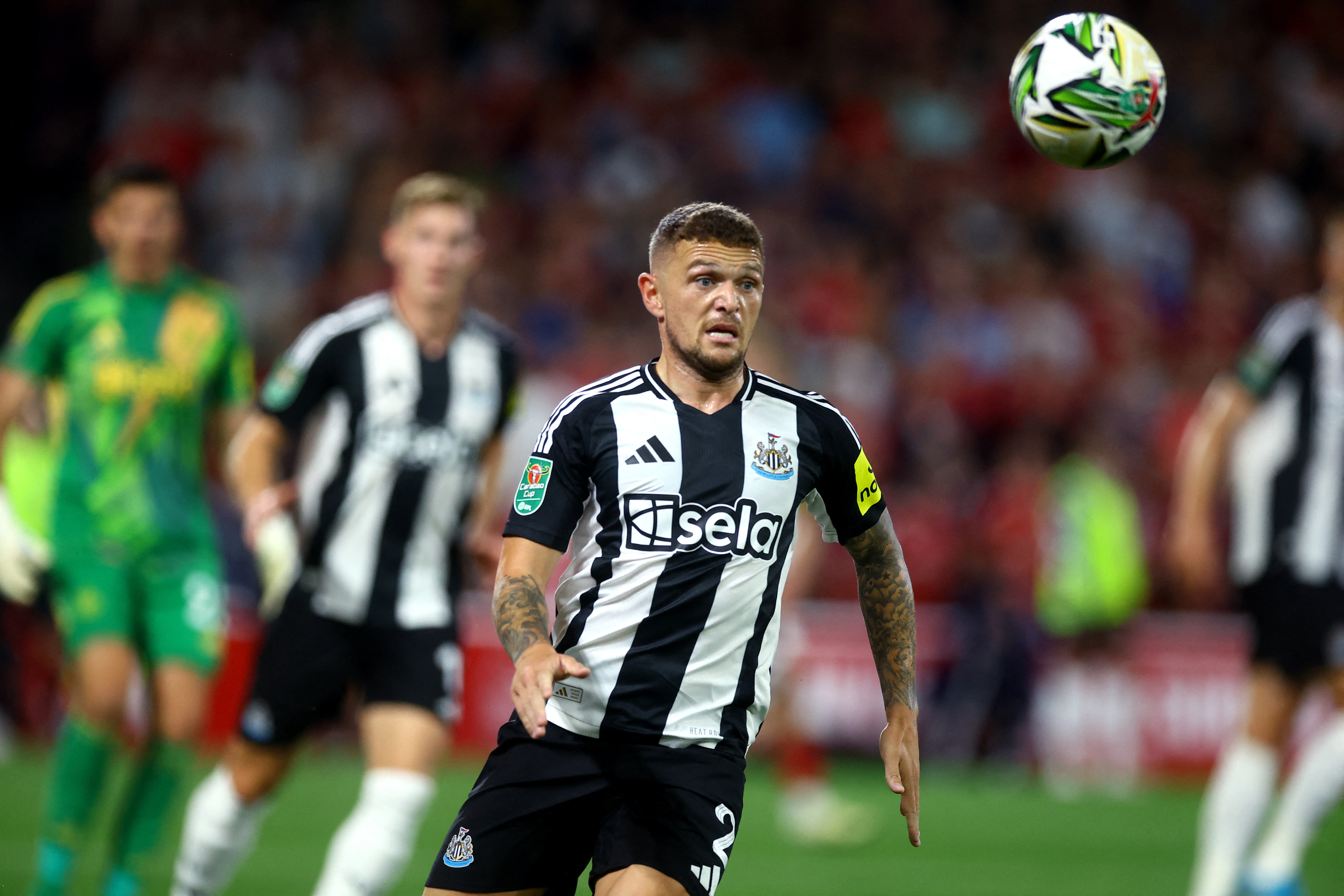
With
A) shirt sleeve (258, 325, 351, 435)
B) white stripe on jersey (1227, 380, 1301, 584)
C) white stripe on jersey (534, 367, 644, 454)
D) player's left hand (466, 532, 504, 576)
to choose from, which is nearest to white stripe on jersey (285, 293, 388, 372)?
shirt sleeve (258, 325, 351, 435)

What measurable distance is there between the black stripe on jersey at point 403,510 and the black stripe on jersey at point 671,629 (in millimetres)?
1995

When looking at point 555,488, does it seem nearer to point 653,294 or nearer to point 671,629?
point 671,629

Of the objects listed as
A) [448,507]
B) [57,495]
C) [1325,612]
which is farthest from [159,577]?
[1325,612]

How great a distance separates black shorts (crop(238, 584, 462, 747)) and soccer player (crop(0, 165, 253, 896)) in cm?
73

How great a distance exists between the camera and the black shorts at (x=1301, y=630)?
23.0 feet

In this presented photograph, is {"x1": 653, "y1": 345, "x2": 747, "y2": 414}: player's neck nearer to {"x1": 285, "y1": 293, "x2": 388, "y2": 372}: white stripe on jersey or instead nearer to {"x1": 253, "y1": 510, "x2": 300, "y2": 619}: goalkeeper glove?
{"x1": 285, "y1": 293, "x2": 388, "y2": 372}: white stripe on jersey

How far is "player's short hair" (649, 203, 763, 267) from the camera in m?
4.09

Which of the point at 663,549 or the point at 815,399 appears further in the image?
the point at 815,399

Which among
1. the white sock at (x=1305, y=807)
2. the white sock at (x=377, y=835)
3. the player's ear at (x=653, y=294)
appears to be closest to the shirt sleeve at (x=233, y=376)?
the white sock at (x=377, y=835)

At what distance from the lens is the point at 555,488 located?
404 centimetres

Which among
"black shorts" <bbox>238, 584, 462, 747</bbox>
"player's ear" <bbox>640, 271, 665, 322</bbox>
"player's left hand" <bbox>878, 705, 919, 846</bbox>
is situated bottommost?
"player's left hand" <bbox>878, 705, 919, 846</bbox>

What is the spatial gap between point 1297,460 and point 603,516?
4.36 m

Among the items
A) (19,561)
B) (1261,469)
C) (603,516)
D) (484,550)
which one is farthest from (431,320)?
(1261,469)

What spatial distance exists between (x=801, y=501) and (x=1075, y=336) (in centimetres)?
1290
